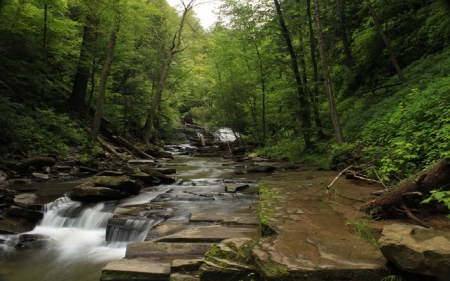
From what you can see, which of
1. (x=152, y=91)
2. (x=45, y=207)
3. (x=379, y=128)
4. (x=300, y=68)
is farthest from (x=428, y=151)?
(x=152, y=91)

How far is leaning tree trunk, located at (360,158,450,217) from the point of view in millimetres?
4030

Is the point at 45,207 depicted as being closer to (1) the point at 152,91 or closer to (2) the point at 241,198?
(2) the point at 241,198

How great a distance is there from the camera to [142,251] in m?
4.60

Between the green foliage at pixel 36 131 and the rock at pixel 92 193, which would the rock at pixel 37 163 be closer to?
the green foliage at pixel 36 131

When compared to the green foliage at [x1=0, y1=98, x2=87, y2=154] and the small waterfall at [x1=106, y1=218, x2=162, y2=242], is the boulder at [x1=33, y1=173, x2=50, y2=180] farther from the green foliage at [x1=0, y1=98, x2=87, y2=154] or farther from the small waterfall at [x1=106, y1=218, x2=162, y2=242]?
the small waterfall at [x1=106, y1=218, x2=162, y2=242]

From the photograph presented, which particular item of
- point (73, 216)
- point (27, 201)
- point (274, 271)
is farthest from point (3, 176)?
point (274, 271)

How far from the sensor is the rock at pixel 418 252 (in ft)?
8.48

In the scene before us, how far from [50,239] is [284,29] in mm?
13175

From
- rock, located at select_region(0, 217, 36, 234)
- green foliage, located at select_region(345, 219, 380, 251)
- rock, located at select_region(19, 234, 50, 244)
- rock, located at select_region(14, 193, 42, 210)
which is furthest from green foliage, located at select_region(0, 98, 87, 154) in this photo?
green foliage, located at select_region(345, 219, 380, 251)

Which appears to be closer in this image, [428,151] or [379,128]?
[428,151]

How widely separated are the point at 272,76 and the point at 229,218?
52.7ft

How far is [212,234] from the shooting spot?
4855 mm

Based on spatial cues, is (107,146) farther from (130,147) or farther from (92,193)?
(92,193)

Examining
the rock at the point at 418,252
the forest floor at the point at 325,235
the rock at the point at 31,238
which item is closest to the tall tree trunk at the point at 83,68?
the rock at the point at 31,238
